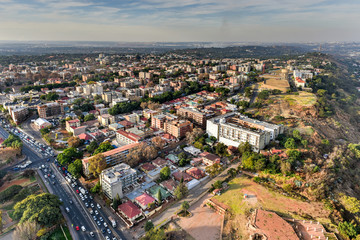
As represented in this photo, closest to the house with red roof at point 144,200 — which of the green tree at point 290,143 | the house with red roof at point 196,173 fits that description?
the house with red roof at point 196,173

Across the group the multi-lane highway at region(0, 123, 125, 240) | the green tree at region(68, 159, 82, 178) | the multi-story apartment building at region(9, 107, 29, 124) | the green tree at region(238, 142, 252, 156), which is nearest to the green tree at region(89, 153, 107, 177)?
the green tree at region(68, 159, 82, 178)

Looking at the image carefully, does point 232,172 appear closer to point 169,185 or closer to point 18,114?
point 169,185

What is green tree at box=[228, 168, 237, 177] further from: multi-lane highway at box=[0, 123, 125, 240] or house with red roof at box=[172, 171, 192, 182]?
multi-lane highway at box=[0, 123, 125, 240]

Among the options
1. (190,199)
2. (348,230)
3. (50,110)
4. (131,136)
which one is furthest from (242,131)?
(50,110)

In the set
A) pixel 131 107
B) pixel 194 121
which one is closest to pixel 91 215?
pixel 194 121

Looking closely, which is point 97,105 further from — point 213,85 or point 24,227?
point 24,227

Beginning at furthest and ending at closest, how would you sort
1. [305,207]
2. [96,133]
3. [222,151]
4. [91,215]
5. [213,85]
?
[213,85], [96,133], [222,151], [305,207], [91,215]

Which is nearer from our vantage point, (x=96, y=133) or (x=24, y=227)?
(x=24, y=227)
